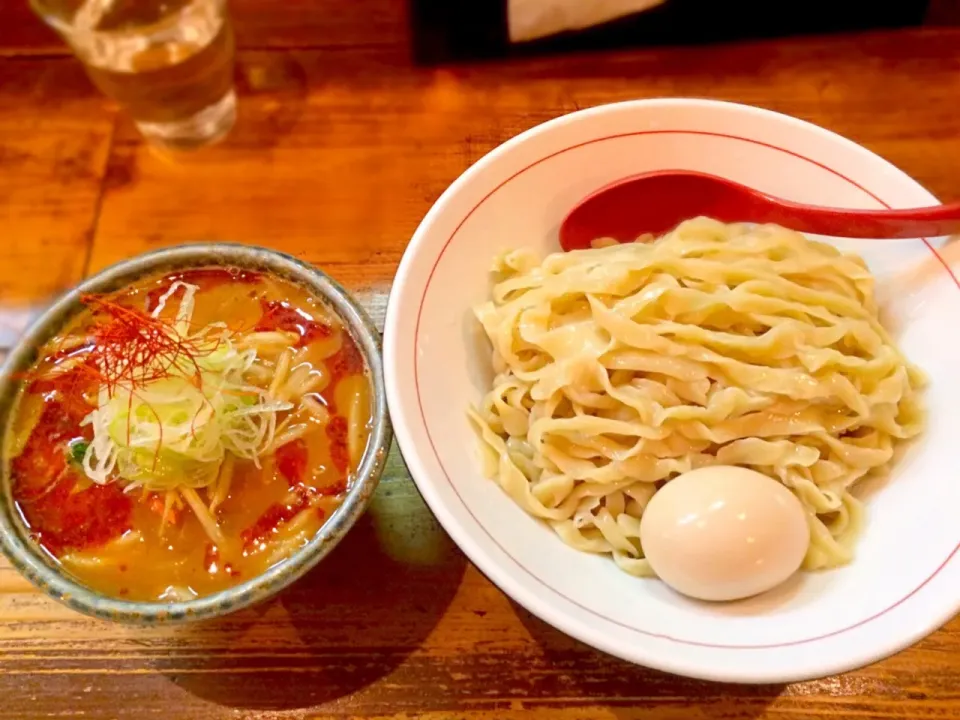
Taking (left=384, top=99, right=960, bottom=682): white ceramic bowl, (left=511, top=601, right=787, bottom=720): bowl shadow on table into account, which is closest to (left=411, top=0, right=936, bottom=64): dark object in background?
(left=384, top=99, right=960, bottom=682): white ceramic bowl

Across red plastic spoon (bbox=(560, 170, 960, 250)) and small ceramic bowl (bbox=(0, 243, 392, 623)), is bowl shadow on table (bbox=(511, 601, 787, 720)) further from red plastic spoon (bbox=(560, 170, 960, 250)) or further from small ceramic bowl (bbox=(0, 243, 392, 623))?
red plastic spoon (bbox=(560, 170, 960, 250))

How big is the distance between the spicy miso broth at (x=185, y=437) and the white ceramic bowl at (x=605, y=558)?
0.19 meters

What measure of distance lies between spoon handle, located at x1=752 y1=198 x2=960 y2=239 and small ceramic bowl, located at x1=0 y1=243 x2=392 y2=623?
2.73 ft

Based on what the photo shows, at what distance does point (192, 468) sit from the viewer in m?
1.36

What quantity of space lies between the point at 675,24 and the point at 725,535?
1546mm

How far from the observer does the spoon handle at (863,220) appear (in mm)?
1393

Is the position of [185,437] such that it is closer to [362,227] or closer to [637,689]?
[362,227]

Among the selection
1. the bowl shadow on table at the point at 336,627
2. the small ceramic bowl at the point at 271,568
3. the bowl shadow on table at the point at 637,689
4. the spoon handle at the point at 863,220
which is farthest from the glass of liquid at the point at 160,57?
the bowl shadow on table at the point at 637,689

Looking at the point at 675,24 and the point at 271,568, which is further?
the point at 675,24

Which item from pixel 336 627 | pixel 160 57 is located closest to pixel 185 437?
pixel 336 627

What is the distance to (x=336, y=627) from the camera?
1.44 meters

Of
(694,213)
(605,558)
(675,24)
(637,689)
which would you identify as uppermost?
(675,24)

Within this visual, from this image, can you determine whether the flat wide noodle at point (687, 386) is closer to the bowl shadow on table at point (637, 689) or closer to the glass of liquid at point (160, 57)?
the bowl shadow on table at point (637, 689)

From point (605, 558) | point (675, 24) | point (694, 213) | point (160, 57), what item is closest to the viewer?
point (605, 558)
